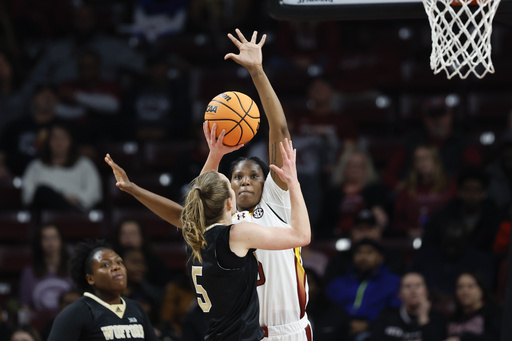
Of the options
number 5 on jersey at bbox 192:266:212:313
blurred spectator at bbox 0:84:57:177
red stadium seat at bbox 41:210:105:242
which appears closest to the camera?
number 5 on jersey at bbox 192:266:212:313

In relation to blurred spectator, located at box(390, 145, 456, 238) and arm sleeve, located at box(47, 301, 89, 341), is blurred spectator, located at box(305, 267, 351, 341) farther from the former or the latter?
arm sleeve, located at box(47, 301, 89, 341)

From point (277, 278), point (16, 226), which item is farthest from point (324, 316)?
point (16, 226)

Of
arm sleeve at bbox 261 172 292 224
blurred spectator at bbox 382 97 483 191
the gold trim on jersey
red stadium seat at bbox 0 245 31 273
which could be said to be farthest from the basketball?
red stadium seat at bbox 0 245 31 273

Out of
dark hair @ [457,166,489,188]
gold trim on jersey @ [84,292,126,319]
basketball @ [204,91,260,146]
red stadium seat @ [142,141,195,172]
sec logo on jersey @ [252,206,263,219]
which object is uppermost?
red stadium seat @ [142,141,195,172]

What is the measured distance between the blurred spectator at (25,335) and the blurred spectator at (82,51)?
465 cm

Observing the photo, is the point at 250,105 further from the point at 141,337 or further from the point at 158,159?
the point at 158,159

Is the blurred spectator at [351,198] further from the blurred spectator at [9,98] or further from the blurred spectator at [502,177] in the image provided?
the blurred spectator at [9,98]

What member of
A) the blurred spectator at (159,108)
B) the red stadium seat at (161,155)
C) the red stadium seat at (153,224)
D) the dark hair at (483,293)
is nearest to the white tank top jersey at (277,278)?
the dark hair at (483,293)

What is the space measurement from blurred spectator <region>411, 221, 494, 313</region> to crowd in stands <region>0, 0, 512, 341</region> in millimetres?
14

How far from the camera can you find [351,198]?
8852mm

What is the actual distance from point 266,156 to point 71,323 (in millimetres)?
4677

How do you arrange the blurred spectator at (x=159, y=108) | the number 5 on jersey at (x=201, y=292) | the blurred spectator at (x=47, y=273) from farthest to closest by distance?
1. the blurred spectator at (x=159, y=108)
2. the blurred spectator at (x=47, y=273)
3. the number 5 on jersey at (x=201, y=292)

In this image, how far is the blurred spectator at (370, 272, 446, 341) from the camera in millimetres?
7141

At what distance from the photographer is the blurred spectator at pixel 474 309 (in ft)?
23.2
